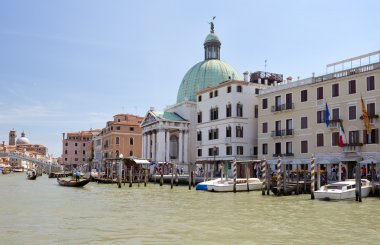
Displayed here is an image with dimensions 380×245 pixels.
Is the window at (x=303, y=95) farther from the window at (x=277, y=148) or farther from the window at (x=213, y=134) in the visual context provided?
the window at (x=213, y=134)

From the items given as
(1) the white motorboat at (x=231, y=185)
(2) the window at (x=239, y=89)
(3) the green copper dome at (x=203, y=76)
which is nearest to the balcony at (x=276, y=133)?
(2) the window at (x=239, y=89)

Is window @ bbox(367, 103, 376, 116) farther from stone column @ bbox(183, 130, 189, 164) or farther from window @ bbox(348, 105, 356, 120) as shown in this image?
stone column @ bbox(183, 130, 189, 164)

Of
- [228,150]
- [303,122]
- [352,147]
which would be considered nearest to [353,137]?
[352,147]

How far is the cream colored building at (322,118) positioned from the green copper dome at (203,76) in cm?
2004

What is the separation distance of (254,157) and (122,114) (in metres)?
49.9

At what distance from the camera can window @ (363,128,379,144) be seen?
122 feet

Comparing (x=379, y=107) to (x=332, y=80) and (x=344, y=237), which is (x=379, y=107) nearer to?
(x=332, y=80)

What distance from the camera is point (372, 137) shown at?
3750 cm

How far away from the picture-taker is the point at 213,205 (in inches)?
1056

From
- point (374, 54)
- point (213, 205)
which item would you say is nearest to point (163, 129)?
point (374, 54)

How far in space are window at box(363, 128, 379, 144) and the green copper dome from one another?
32.3 metres

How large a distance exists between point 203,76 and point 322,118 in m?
30.5

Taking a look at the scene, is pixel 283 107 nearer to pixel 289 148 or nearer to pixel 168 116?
pixel 289 148

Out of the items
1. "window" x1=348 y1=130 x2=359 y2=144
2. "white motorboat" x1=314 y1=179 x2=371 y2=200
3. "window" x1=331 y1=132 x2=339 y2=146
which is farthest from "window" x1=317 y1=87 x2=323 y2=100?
"white motorboat" x1=314 y1=179 x2=371 y2=200
